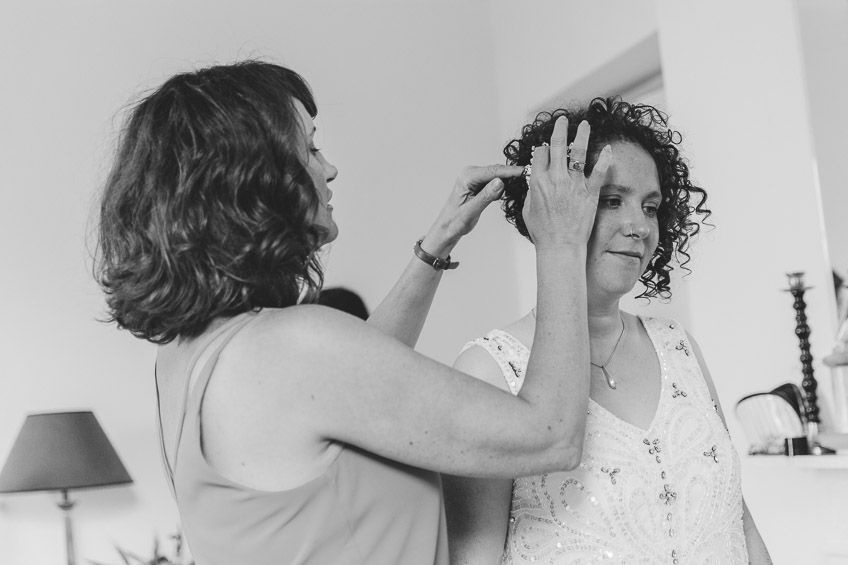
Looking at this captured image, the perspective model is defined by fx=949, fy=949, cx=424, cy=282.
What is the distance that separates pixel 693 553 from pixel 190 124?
937mm

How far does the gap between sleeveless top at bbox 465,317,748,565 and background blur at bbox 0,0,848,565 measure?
3.59ft

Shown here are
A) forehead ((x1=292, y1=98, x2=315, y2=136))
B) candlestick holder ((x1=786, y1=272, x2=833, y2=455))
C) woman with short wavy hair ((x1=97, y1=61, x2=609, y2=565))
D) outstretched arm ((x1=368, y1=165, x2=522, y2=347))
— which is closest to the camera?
woman with short wavy hair ((x1=97, y1=61, x2=609, y2=565))

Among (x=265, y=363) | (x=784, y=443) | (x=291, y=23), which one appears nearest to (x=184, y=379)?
(x=265, y=363)

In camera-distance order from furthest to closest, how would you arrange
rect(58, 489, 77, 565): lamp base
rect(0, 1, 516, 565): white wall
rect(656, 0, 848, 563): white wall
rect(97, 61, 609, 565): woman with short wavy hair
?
rect(0, 1, 516, 565): white wall, rect(58, 489, 77, 565): lamp base, rect(656, 0, 848, 563): white wall, rect(97, 61, 609, 565): woman with short wavy hair

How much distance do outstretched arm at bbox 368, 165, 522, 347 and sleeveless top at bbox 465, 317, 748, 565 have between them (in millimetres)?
113

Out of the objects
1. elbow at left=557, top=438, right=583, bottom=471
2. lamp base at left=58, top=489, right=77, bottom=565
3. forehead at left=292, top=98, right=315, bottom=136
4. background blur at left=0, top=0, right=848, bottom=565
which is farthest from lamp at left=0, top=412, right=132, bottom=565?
elbow at left=557, top=438, right=583, bottom=471

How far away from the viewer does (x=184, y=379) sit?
40.1 inches

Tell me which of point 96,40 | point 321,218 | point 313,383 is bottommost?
point 313,383

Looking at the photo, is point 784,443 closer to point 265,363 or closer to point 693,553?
point 693,553

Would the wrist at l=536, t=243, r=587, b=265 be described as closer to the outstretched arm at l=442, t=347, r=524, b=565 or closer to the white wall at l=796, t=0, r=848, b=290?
the outstretched arm at l=442, t=347, r=524, b=565

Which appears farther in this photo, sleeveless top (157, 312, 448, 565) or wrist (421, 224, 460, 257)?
wrist (421, 224, 460, 257)

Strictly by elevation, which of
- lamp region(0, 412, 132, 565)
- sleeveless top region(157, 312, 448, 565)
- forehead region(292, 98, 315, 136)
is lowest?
lamp region(0, 412, 132, 565)

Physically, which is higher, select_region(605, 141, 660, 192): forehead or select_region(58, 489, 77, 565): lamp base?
select_region(605, 141, 660, 192): forehead

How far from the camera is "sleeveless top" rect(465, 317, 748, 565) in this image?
137 centimetres
